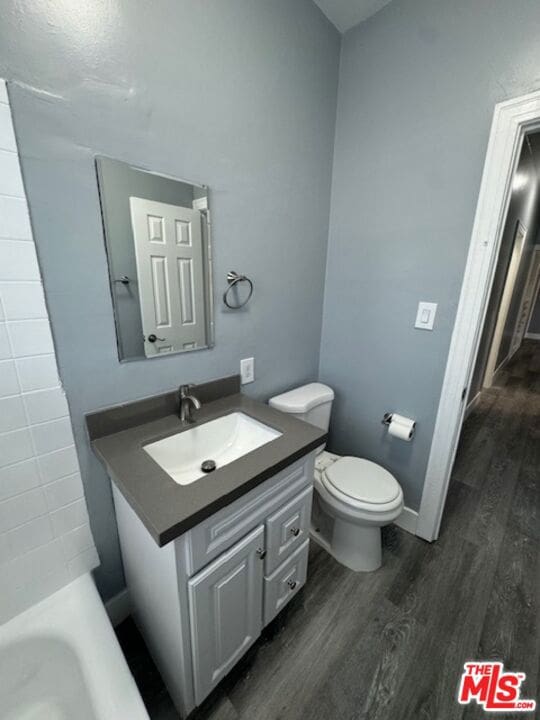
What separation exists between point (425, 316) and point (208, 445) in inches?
46.9

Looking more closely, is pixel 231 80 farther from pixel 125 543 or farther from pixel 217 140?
pixel 125 543

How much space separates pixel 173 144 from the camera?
1.01 meters

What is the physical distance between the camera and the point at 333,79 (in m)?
1.51

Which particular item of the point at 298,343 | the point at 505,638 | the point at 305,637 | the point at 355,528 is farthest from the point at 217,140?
the point at 505,638

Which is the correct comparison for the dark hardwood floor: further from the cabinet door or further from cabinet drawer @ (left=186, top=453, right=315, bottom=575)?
cabinet drawer @ (left=186, top=453, right=315, bottom=575)

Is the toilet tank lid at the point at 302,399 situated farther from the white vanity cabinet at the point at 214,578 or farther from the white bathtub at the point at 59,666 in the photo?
the white bathtub at the point at 59,666

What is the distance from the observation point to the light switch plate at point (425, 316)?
143cm

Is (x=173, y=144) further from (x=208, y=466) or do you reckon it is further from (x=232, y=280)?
(x=208, y=466)

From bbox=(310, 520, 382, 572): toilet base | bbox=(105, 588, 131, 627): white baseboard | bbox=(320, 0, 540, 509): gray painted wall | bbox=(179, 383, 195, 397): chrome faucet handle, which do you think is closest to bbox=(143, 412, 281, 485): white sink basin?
bbox=(179, 383, 195, 397): chrome faucet handle

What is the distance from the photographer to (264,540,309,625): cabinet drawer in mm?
1095

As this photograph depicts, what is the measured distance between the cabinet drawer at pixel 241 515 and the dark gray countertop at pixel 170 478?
0.06 meters

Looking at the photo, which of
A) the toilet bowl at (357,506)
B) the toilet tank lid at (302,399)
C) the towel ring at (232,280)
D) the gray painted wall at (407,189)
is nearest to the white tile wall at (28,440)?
the towel ring at (232,280)

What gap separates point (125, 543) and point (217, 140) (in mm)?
1543

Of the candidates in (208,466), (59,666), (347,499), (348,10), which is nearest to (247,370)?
(208,466)
